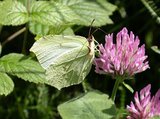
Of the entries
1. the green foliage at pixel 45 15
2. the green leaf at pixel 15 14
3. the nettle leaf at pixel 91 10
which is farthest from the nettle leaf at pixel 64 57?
the nettle leaf at pixel 91 10

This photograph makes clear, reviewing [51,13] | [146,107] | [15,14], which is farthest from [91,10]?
[146,107]

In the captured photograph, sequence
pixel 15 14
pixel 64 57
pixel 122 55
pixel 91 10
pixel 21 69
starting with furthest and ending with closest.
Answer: pixel 91 10 < pixel 15 14 < pixel 21 69 < pixel 64 57 < pixel 122 55

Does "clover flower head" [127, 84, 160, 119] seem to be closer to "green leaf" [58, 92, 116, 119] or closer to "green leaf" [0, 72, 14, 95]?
"green leaf" [58, 92, 116, 119]

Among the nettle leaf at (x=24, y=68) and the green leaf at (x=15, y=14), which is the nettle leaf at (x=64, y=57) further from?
the green leaf at (x=15, y=14)

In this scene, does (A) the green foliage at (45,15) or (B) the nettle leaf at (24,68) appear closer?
(B) the nettle leaf at (24,68)

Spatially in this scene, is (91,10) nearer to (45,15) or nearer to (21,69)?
(45,15)

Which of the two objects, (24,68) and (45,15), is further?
(45,15)

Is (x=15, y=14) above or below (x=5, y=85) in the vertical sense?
above
